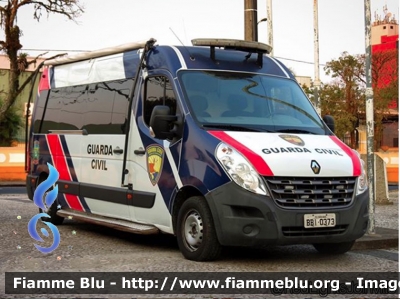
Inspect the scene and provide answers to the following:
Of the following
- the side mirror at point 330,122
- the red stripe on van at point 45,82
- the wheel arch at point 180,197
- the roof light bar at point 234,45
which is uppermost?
the roof light bar at point 234,45

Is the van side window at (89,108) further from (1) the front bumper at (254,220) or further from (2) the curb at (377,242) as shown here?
(2) the curb at (377,242)

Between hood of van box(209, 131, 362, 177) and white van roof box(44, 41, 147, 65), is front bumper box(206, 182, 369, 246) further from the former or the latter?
white van roof box(44, 41, 147, 65)

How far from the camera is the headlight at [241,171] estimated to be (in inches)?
320

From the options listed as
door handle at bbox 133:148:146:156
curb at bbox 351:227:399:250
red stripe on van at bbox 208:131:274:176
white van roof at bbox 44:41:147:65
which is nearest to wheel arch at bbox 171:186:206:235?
red stripe on van at bbox 208:131:274:176

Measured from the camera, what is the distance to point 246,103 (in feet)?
30.6

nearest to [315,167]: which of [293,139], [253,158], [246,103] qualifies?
[293,139]

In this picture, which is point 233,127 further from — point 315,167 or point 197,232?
point 197,232

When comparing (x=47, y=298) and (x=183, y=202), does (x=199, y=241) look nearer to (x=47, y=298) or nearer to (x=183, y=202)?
(x=183, y=202)

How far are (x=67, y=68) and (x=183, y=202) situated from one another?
424 centimetres

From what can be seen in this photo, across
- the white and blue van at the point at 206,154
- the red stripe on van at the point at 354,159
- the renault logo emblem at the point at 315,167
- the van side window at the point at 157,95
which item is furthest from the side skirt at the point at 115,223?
the red stripe on van at the point at 354,159

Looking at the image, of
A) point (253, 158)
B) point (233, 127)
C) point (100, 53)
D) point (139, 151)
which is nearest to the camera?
point (253, 158)

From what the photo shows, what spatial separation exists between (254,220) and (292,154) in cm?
80

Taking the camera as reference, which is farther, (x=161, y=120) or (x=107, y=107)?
(x=107, y=107)

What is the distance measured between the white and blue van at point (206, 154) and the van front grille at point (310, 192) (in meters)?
0.01
